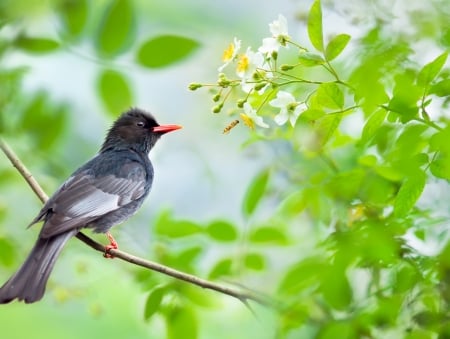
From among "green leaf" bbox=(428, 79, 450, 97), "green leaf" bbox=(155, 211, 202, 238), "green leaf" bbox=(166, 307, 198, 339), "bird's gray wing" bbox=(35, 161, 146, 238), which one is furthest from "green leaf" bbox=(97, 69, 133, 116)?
"bird's gray wing" bbox=(35, 161, 146, 238)

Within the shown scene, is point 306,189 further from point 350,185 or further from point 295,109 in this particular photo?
point 295,109

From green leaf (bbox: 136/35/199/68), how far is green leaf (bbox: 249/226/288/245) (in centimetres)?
64

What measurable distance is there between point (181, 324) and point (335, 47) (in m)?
1.01

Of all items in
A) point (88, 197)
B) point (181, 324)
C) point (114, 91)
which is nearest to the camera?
point (114, 91)

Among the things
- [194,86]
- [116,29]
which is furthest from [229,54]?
[116,29]

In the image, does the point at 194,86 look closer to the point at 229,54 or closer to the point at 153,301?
the point at 229,54

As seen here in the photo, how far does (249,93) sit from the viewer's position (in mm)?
1745

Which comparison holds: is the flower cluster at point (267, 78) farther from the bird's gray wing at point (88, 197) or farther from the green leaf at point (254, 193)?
the bird's gray wing at point (88, 197)

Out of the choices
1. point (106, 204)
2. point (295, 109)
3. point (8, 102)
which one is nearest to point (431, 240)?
point (295, 109)

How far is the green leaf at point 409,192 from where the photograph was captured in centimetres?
160

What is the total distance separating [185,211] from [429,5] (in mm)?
5309

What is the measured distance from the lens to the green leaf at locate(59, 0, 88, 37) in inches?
67.7

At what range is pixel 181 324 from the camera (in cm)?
226

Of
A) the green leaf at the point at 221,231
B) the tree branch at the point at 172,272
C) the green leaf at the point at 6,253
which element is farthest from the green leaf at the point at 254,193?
the green leaf at the point at 6,253
